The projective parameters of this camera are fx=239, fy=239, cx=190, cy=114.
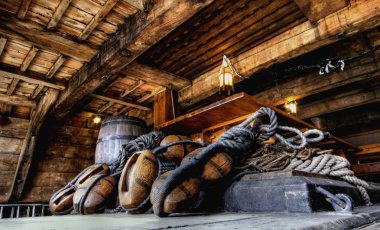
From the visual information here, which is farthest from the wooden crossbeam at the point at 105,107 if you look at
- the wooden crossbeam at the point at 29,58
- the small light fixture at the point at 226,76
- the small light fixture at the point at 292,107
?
the small light fixture at the point at 292,107

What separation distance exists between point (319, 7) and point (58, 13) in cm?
339

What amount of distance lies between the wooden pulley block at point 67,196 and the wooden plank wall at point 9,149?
11.4 ft

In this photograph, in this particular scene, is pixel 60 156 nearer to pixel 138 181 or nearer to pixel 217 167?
pixel 138 181

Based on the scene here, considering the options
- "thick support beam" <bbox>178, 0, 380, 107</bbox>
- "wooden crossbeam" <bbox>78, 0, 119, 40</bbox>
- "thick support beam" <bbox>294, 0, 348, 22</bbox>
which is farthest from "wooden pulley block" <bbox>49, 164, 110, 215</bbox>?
"thick support beam" <bbox>294, 0, 348, 22</bbox>

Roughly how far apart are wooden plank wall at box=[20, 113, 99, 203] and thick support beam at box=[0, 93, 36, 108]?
71 centimetres

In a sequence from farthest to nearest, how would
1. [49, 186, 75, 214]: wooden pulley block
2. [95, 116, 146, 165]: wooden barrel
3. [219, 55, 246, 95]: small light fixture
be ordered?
[95, 116, 146, 165]: wooden barrel → [219, 55, 246, 95]: small light fixture → [49, 186, 75, 214]: wooden pulley block

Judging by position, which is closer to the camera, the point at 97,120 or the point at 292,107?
the point at 292,107

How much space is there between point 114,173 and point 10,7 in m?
2.55

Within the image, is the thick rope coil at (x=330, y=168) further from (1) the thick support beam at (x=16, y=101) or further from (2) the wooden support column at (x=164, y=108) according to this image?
(1) the thick support beam at (x=16, y=101)

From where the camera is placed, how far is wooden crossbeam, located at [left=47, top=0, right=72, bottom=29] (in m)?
3.07

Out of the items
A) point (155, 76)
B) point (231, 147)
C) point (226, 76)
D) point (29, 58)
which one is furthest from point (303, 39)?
point (29, 58)

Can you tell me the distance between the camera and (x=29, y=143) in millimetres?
5695

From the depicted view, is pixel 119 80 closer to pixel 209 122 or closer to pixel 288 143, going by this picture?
pixel 209 122

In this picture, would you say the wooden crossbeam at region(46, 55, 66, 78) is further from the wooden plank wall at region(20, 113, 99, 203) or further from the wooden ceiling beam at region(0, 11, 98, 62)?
the wooden plank wall at region(20, 113, 99, 203)
